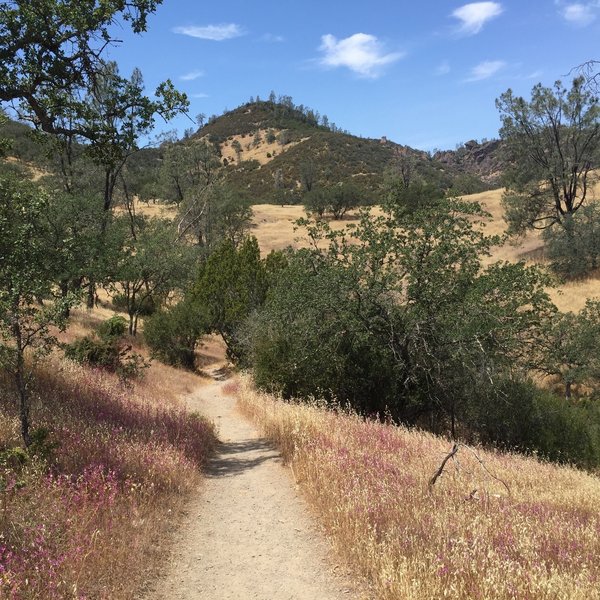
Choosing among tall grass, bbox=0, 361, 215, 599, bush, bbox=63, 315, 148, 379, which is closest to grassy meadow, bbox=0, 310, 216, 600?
tall grass, bbox=0, 361, 215, 599

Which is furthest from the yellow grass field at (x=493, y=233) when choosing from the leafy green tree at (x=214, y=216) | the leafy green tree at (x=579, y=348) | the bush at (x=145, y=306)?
the bush at (x=145, y=306)

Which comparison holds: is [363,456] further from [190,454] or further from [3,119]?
[3,119]

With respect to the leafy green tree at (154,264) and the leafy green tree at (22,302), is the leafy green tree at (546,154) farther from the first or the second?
the leafy green tree at (22,302)

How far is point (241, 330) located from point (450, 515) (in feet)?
71.3

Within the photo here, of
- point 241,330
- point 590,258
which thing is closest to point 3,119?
point 241,330

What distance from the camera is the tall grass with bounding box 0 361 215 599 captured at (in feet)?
14.0

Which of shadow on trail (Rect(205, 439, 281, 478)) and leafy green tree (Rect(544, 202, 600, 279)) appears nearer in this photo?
shadow on trail (Rect(205, 439, 281, 478))

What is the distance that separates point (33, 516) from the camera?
492 centimetres

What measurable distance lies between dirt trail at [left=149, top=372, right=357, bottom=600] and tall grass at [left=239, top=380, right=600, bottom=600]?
35 cm

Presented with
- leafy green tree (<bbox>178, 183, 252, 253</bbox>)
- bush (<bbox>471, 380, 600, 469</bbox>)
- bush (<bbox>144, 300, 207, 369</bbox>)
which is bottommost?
bush (<bbox>471, 380, 600, 469</bbox>)

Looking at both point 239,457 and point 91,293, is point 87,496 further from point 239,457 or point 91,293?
point 91,293

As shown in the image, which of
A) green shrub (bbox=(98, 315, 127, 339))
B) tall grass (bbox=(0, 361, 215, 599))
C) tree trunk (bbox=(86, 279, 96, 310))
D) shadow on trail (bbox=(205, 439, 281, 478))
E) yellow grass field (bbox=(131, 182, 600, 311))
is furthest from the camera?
yellow grass field (bbox=(131, 182, 600, 311))

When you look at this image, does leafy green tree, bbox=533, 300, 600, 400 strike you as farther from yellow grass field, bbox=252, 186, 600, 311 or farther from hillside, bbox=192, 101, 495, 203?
hillside, bbox=192, 101, 495, 203

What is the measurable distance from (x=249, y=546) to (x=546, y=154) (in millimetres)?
46808
